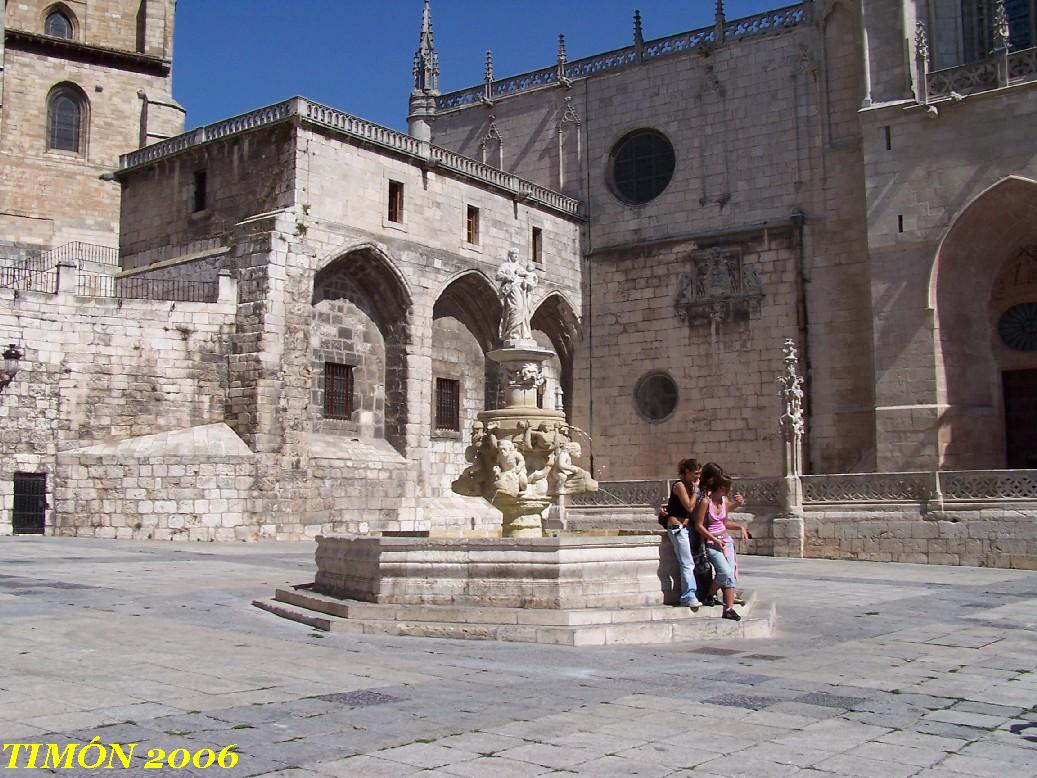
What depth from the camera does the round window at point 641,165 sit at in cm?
2611

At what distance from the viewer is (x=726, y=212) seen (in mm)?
24938

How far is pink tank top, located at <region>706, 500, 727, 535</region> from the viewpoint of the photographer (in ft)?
26.8

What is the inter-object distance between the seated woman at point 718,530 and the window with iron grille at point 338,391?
48.0 feet

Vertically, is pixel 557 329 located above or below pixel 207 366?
above

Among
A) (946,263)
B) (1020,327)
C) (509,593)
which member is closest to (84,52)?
(946,263)

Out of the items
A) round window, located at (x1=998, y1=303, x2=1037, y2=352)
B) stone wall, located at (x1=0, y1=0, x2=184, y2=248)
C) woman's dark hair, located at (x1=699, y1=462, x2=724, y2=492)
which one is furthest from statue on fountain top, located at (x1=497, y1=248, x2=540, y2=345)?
stone wall, located at (x1=0, y1=0, x2=184, y2=248)

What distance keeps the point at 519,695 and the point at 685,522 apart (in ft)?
10.4

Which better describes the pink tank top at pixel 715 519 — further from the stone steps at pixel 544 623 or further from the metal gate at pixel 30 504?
the metal gate at pixel 30 504

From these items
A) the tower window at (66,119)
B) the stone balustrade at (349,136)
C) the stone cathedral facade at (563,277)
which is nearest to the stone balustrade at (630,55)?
the stone cathedral facade at (563,277)

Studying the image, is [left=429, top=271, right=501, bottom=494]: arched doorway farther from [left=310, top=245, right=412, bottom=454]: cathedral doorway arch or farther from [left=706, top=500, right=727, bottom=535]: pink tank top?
[left=706, top=500, right=727, bottom=535]: pink tank top

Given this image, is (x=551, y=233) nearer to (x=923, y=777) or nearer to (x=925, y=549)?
(x=925, y=549)

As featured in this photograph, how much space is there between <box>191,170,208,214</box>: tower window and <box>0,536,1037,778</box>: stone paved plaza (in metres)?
14.7

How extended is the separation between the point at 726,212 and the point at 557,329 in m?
5.46

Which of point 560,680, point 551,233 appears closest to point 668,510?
point 560,680
